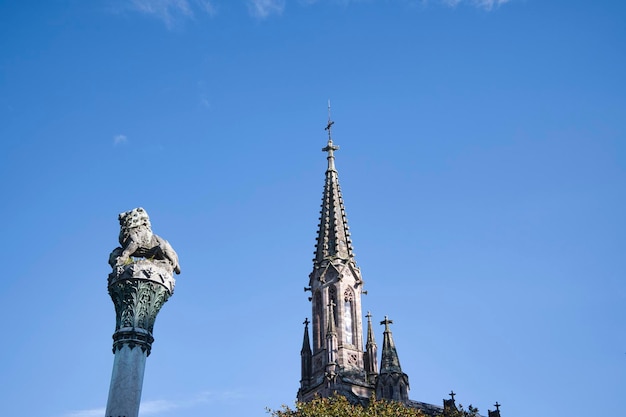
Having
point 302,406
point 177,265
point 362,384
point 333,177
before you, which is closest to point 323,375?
point 362,384

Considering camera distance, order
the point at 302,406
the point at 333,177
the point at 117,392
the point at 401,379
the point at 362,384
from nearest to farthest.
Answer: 1. the point at 117,392
2. the point at 302,406
3. the point at 401,379
4. the point at 362,384
5. the point at 333,177

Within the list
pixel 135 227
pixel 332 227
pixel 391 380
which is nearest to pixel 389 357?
pixel 391 380

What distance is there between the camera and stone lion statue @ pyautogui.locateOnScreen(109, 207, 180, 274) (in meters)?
16.6

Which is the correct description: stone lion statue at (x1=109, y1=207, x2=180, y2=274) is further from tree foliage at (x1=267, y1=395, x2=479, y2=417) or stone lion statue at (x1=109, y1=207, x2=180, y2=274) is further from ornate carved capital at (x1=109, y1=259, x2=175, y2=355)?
tree foliage at (x1=267, y1=395, x2=479, y2=417)

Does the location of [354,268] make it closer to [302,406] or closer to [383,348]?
[383,348]

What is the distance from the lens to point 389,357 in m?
40.7

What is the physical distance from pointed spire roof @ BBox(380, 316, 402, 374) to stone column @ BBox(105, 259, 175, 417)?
24.9 meters

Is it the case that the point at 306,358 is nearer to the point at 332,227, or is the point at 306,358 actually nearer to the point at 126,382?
the point at 332,227

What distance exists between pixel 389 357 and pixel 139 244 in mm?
26085

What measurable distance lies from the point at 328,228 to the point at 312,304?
508cm

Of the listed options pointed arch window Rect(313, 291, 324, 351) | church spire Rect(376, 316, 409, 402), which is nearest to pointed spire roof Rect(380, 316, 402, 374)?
church spire Rect(376, 316, 409, 402)

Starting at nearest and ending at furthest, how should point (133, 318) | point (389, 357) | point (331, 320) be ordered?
1. point (133, 318)
2. point (389, 357)
3. point (331, 320)

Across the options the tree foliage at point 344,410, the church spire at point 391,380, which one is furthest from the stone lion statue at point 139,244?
the church spire at point 391,380

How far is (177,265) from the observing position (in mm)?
17156
